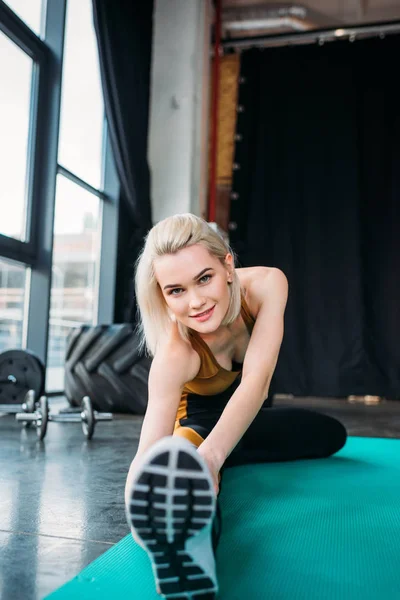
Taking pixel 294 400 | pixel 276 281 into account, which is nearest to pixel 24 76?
pixel 276 281

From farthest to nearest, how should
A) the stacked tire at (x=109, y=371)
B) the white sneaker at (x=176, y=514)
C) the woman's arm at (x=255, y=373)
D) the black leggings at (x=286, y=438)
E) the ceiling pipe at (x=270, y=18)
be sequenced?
the ceiling pipe at (x=270, y=18) → the stacked tire at (x=109, y=371) → the black leggings at (x=286, y=438) → the woman's arm at (x=255, y=373) → the white sneaker at (x=176, y=514)

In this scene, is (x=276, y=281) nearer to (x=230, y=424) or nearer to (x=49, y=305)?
(x=230, y=424)

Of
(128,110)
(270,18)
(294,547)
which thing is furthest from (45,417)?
(270,18)

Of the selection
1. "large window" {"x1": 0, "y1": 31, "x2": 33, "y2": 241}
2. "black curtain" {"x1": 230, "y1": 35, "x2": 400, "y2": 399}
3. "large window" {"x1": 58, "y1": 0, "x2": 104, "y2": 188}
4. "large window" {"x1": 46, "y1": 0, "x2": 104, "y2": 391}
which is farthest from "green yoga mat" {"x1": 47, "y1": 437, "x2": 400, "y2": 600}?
"black curtain" {"x1": 230, "y1": 35, "x2": 400, "y2": 399}

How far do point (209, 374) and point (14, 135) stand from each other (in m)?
2.47

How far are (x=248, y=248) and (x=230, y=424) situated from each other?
389 centimetres

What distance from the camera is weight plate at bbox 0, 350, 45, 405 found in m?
2.64

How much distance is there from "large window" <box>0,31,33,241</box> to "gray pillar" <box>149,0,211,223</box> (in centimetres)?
126

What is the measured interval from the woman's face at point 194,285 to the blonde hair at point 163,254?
0.02m

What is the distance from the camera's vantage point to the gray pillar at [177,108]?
4484 mm

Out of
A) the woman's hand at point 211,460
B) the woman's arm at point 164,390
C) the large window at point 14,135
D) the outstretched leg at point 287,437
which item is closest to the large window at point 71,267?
the large window at point 14,135

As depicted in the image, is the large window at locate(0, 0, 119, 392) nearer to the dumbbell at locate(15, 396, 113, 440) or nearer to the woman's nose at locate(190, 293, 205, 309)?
the dumbbell at locate(15, 396, 113, 440)

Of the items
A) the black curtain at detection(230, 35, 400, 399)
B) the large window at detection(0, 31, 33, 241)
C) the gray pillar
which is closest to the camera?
the large window at detection(0, 31, 33, 241)

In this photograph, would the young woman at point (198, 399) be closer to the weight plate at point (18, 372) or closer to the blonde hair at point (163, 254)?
the blonde hair at point (163, 254)
